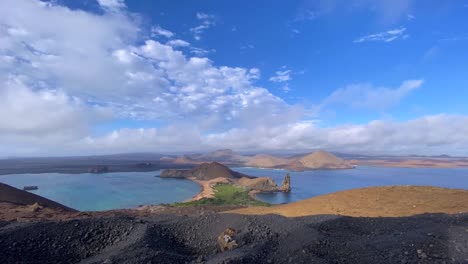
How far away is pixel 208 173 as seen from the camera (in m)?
74.7

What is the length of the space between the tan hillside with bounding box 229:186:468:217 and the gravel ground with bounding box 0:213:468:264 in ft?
6.85

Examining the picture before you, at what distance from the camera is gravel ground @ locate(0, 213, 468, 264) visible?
203 inches

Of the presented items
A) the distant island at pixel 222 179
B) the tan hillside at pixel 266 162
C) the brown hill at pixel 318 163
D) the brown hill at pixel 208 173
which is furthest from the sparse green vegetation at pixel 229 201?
the tan hillside at pixel 266 162

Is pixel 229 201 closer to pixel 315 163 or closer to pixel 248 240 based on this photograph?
pixel 248 240

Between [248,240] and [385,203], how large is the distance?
711cm

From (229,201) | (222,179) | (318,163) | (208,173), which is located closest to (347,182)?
(222,179)

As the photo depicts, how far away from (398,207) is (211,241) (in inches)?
290

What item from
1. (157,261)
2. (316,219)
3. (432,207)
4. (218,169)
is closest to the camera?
(157,261)

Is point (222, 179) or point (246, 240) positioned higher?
point (246, 240)

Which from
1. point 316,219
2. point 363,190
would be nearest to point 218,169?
A: point 363,190

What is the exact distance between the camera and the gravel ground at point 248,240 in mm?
5168

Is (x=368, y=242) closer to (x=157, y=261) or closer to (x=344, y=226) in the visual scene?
(x=344, y=226)

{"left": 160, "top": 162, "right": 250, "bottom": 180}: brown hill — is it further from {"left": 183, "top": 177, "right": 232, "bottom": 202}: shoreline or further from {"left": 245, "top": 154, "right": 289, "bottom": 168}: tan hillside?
{"left": 245, "top": 154, "right": 289, "bottom": 168}: tan hillside

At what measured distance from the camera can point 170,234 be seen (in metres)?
7.12
